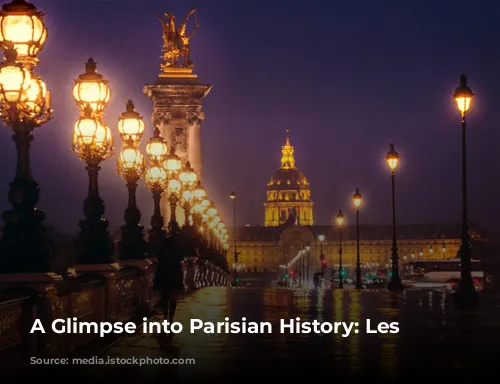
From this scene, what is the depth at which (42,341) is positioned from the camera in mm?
19766

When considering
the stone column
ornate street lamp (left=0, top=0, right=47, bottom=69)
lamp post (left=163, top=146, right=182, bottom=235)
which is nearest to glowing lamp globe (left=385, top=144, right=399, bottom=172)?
lamp post (left=163, top=146, right=182, bottom=235)

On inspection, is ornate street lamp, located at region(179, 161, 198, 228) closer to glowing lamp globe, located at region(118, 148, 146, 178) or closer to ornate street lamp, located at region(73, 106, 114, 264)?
glowing lamp globe, located at region(118, 148, 146, 178)

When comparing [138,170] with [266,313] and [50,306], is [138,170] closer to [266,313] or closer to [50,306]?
[266,313]

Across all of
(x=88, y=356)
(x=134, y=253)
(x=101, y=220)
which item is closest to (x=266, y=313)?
(x=134, y=253)

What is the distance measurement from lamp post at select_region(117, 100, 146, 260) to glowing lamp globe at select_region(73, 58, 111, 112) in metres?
7.92

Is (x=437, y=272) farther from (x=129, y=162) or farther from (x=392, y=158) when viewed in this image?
(x=129, y=162)

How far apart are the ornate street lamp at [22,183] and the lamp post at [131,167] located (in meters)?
15.0

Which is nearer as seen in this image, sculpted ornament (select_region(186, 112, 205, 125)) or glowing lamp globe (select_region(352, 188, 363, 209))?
glowing lamp globe (select_region(352, 188, 363, 209))

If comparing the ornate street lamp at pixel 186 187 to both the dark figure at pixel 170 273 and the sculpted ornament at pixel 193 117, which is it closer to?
the dark figure at pixel 170 273

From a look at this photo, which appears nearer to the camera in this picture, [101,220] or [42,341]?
[42,341]

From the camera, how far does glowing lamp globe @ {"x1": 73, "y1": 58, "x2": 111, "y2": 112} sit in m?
29.2

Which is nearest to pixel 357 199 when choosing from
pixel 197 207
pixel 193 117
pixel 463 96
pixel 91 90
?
pixel 197 207

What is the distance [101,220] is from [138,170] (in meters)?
9.20

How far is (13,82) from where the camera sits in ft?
70.5
